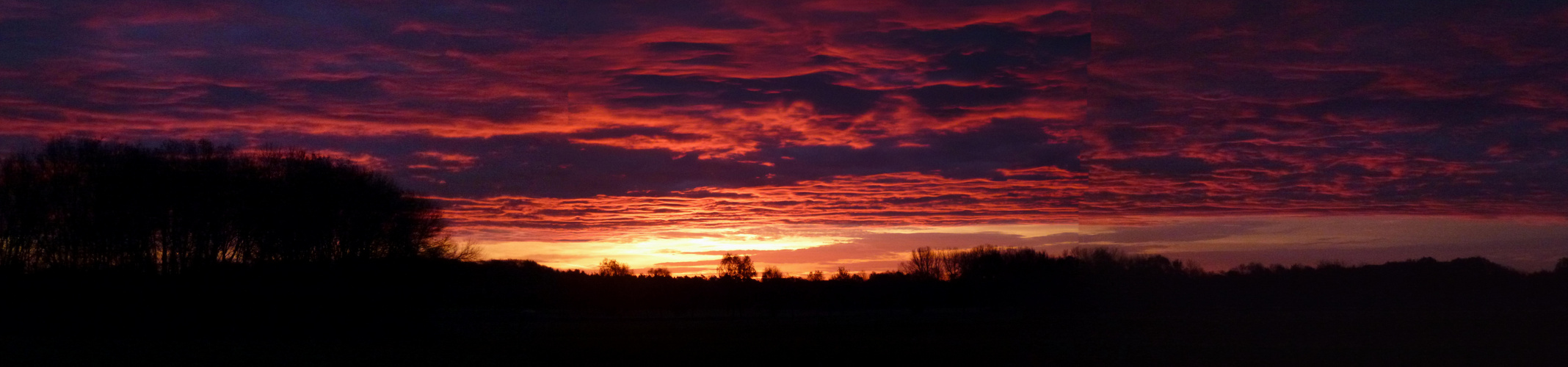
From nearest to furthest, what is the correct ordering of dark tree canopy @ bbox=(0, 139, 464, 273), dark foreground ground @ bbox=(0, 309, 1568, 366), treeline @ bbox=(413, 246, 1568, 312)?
dark foreground ground @ bbox=(0, 309, 1568, 366), dark tree canopy @ bbox=(0, 139, 464, 273), treeline @ bbox=(413, 246, 1568, 312)

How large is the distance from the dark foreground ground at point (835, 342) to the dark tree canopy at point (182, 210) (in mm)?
7514

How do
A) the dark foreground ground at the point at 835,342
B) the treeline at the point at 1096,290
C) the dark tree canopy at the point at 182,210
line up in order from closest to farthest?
the dark foreground ground at the point at 835,342 < the dark tree canopy at the point at 182,210 < the treeline at the point at 1096,290

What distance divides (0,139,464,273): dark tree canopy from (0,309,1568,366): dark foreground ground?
751cm

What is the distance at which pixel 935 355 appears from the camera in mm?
29875

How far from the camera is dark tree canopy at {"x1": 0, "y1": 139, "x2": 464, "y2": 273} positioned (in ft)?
166

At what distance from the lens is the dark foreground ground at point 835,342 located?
93.6 feet

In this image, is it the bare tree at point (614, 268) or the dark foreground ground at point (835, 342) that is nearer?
the dark foreground ground at point (835, 342)

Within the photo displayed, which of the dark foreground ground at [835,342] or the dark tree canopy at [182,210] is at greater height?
the dark tree canopy at [182,210]

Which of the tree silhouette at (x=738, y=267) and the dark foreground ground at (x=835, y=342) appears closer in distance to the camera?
the dark foreground ground at (x=835, y=342)

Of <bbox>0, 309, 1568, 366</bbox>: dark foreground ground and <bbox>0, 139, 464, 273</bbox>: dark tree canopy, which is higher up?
<bbox>0, 139, 464, 273</bbox>: dark tree canopy

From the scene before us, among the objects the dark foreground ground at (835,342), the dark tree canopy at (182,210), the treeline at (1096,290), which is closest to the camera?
the dark foreground ground at (835,342)

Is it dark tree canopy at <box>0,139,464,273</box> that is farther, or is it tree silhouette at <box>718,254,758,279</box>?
tree silhouette at <box>718,254,758,279</box>

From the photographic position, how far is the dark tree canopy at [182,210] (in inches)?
1991

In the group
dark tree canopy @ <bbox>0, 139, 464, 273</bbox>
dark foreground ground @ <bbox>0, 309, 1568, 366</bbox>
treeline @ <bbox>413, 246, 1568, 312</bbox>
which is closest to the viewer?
dark foreground ground @ <bbox>0, 309, 1568, 366</bbox>
